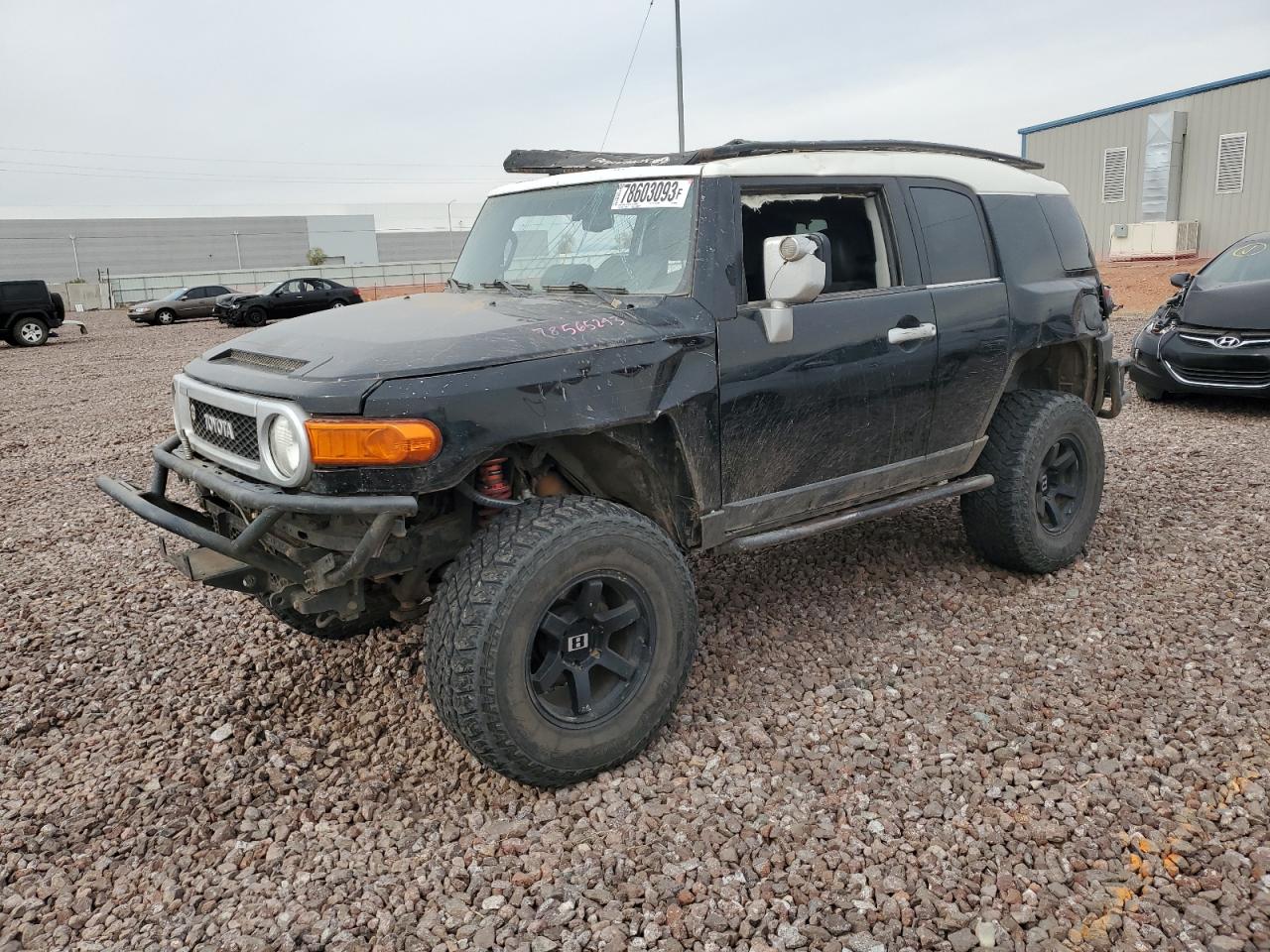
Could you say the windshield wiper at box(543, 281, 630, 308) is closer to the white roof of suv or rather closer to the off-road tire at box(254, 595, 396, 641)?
the white roof of suv

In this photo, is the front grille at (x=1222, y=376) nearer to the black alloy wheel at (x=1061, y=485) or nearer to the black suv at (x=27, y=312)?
the black alloy wheel at (x=1061, y=485)

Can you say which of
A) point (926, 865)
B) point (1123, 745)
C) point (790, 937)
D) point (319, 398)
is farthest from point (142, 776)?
point (1123, 745)

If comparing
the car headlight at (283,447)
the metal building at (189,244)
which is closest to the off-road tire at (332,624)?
the car headlight at (283,447)

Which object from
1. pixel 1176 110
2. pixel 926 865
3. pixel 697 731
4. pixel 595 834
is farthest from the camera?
pixel 1176 110

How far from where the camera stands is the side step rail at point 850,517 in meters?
3.63

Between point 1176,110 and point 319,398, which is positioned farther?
point 1176,110

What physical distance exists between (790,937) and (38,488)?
24.3 ft

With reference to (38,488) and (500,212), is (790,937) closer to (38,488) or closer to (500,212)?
(500,212)

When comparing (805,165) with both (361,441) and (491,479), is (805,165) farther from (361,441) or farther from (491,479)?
(361,441)

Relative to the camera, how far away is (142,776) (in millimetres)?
3273

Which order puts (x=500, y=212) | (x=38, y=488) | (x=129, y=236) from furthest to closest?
(x=129, y=236)
(x=38, y=488)
(x=500, y=212)

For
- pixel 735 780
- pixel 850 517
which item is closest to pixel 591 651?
pixel 735 780

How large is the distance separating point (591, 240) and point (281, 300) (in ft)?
85.2

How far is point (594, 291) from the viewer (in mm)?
3633
